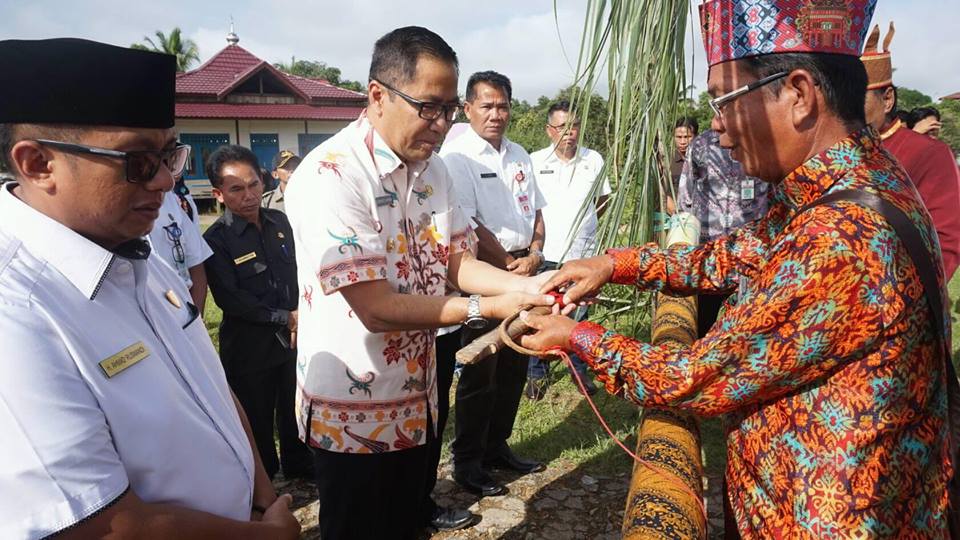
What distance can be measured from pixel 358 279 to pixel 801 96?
132 centimetres

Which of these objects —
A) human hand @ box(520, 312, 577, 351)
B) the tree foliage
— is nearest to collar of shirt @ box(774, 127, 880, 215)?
human hand @ box(520, 312, 577, 351)

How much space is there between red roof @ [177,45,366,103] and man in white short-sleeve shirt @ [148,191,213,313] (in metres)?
20.3

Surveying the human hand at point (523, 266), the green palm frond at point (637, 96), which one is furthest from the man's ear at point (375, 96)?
the human hand at point (523, 266)

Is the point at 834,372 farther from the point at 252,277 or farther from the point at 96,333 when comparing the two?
the point at 252,277

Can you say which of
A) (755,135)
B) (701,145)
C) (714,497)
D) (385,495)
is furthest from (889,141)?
(385,495)

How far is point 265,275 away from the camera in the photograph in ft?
12.3

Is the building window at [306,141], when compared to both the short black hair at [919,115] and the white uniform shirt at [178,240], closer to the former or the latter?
the short black hair at [919,115]

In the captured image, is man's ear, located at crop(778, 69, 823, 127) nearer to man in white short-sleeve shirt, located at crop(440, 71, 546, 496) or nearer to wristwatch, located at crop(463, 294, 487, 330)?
wristwatch, located at crop(463, 294, 487, 330)

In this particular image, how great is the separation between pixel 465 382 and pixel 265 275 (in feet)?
4.53

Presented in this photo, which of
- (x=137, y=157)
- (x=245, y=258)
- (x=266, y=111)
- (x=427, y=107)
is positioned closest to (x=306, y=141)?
(x=266, y=111)

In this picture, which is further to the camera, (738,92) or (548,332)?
(548,332)

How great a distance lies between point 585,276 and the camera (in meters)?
2.18

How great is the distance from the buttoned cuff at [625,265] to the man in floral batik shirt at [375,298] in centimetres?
27

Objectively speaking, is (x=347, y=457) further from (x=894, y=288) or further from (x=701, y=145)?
(x=701, y=145)
